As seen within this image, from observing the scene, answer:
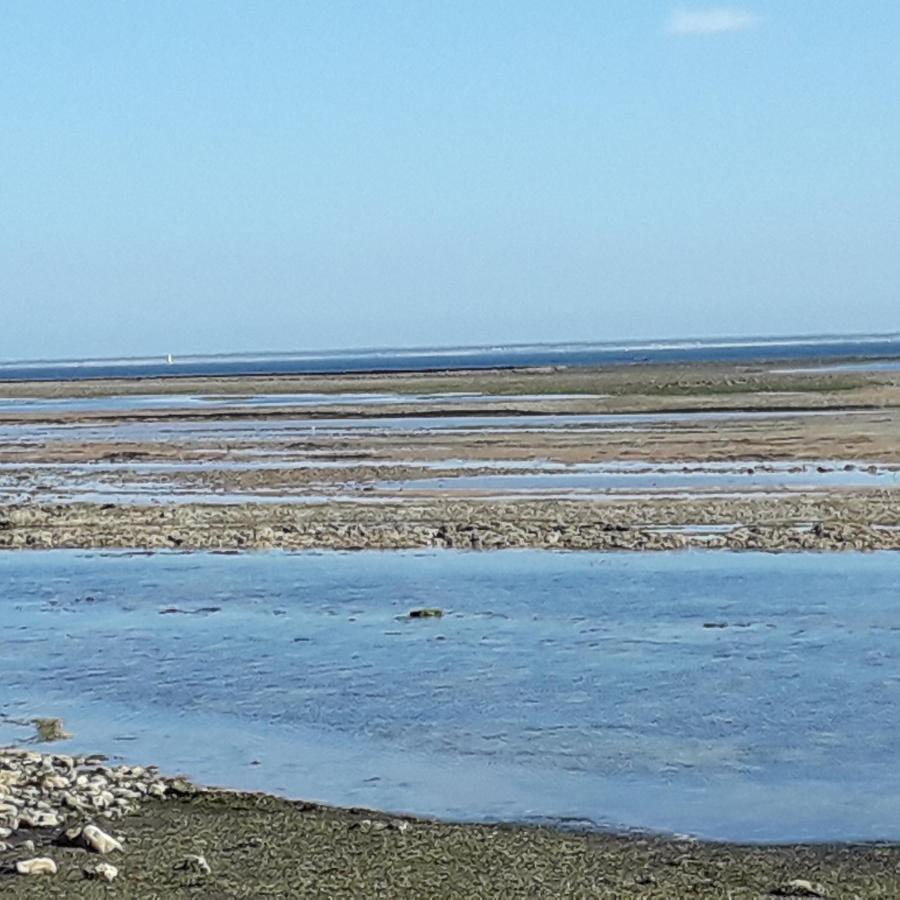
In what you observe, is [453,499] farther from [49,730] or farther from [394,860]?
[394,860]

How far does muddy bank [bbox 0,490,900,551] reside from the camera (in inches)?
1145

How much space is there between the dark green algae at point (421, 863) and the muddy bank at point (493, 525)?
16064 millimetres

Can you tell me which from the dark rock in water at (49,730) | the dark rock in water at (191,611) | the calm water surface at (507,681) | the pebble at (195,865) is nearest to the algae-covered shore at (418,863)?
the pebble at (195,865)

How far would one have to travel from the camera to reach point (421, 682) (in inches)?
742

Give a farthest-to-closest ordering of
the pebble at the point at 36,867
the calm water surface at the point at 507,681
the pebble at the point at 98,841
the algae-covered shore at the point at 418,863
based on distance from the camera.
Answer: the calm water surface at the point at 507,681
the pebble at the point at 98,841
the pebble at the point at 36,867
the algae-covered shore at the point at 418,863

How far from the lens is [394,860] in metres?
12.1

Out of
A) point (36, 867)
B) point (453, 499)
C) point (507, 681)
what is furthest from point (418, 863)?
point (453, 499)

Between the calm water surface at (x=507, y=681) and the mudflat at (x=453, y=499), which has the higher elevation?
the mudflat at (x=453, y=499)

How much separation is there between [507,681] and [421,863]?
6767 millimetres

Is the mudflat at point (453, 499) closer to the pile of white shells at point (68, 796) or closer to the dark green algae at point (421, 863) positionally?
the dark green algae at point (421, 863)

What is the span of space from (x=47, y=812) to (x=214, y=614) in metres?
10.9

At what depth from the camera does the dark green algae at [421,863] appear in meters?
11.4

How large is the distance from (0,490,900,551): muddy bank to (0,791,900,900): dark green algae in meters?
16.1

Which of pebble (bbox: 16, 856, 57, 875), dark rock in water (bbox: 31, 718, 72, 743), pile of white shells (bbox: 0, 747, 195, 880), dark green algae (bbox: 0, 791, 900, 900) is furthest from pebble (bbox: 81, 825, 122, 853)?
dark rock in water (bbox: 31, 718, 72, 743)
